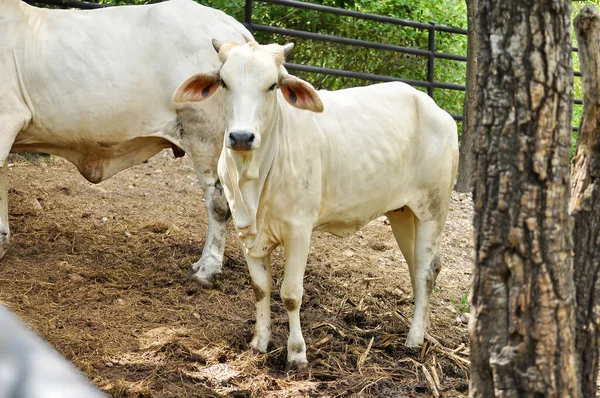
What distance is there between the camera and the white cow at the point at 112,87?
629cm

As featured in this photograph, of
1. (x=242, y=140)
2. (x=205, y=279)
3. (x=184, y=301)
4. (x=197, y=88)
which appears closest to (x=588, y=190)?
(x=242, y=140)

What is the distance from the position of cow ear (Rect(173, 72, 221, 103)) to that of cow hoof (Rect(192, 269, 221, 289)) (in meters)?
1.76

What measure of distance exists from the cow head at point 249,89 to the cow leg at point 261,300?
0.90m

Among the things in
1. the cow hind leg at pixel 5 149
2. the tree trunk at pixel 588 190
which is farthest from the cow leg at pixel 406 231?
the cow hind leg at pixel 5 149

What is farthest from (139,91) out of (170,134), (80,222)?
(80,222)

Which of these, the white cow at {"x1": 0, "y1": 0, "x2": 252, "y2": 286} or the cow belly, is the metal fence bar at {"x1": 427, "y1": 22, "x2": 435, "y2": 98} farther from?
the cow belly

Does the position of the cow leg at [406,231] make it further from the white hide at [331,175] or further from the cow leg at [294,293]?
the cow leg at [294,293]

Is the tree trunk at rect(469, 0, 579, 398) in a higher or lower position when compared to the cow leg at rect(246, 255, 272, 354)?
higher

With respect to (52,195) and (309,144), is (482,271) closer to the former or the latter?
(309,144)

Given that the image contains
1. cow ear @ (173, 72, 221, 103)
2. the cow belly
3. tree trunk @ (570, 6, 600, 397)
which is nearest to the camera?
tree trunk @ (570, 6, 600, 397)

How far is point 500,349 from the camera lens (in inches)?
118

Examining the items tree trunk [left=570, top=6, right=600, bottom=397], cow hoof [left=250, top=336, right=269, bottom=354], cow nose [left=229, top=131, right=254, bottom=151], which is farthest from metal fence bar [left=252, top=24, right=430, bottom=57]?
tree trunk [left=570, top=6, right=600, bottom=397]

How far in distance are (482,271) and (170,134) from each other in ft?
12.4

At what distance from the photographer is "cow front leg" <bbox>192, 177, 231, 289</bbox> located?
21.0 feet
